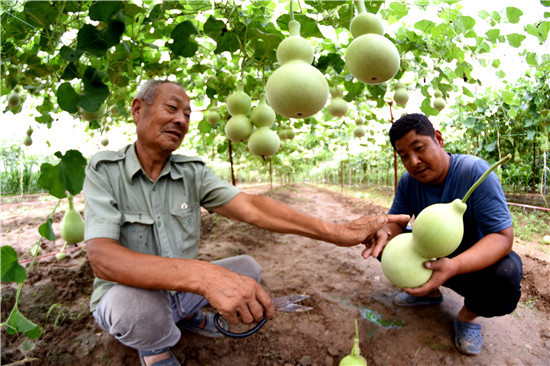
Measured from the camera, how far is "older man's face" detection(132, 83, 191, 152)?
1816 millimetres

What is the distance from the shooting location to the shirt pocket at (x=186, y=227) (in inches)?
75.0

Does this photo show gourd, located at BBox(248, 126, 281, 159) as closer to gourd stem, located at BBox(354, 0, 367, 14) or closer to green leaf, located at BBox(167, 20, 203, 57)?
green leaf, located at BBox(167, 20, 203, 57)

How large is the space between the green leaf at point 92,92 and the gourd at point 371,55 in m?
1.15

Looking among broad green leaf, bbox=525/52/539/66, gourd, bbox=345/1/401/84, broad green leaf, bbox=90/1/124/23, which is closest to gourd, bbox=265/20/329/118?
gourd, bbox=345/1/401/84

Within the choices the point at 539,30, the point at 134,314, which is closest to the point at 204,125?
the point at 134,314

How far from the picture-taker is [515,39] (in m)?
2.19

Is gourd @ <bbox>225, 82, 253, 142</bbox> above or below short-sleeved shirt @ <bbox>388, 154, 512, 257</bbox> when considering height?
above

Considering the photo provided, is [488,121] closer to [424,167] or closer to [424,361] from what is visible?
[424,167]

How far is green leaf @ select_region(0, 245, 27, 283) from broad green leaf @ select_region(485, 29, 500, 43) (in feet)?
10.2

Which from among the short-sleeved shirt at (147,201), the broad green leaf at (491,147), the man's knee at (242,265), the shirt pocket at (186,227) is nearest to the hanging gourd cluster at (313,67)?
the short-sleeved shirt at (147,201)

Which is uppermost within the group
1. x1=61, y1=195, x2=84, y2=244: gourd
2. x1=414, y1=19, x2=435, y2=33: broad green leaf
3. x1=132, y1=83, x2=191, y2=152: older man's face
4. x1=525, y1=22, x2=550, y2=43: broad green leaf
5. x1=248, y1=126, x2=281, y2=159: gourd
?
x1=414, y1=19, x2=435, y2=33: broad green leaf

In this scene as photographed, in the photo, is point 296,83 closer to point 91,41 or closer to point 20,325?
point 91,41

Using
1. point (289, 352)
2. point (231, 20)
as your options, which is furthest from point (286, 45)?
point (289, 352)

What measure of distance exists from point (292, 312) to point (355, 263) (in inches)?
57.9
